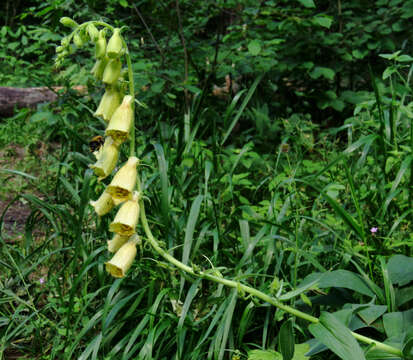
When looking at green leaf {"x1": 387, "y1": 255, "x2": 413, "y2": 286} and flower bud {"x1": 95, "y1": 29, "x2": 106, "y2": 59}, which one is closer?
flower bud {"x1": 95, "y1": 29, "x2": 106, "y2": 59}

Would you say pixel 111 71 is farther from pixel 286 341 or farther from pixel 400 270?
pixel 400 270

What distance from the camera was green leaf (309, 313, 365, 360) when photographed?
131 cm

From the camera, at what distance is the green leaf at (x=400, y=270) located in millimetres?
1740

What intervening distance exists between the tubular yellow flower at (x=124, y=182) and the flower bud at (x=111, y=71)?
263 millimetres

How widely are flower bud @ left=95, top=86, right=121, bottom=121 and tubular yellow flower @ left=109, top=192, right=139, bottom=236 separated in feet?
0.94

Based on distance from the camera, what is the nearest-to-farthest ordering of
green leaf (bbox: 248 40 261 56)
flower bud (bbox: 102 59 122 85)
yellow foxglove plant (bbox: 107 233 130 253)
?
1. flower bud (bbox: 102 59 122 85)
2. yellow foxglove plant (bbox: 107 233 130 253)
3. green leaf (bbox: 248 40 261 56)

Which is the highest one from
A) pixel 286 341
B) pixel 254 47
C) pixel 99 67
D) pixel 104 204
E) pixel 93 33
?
pixel 93 33

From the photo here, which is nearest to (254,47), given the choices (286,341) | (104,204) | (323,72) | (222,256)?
(323,72)

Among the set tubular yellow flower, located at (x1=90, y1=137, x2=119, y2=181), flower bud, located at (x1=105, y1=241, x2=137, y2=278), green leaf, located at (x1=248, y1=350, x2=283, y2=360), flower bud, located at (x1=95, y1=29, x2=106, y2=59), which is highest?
flower bud, located at (x1=95, y1=29, x2=106, y2=59)

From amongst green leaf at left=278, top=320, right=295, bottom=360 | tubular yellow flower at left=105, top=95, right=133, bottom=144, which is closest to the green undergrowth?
green leaf at left=278, top=320, right=295, bottom=360

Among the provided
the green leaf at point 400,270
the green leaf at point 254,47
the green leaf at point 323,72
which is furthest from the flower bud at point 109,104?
the green leaf at point 323,72

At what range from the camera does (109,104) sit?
148 cm

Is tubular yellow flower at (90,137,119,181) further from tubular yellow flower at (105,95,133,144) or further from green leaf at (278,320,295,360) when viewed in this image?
green leaf at (278,320,295,360)

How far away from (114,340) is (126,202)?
3.27ft
